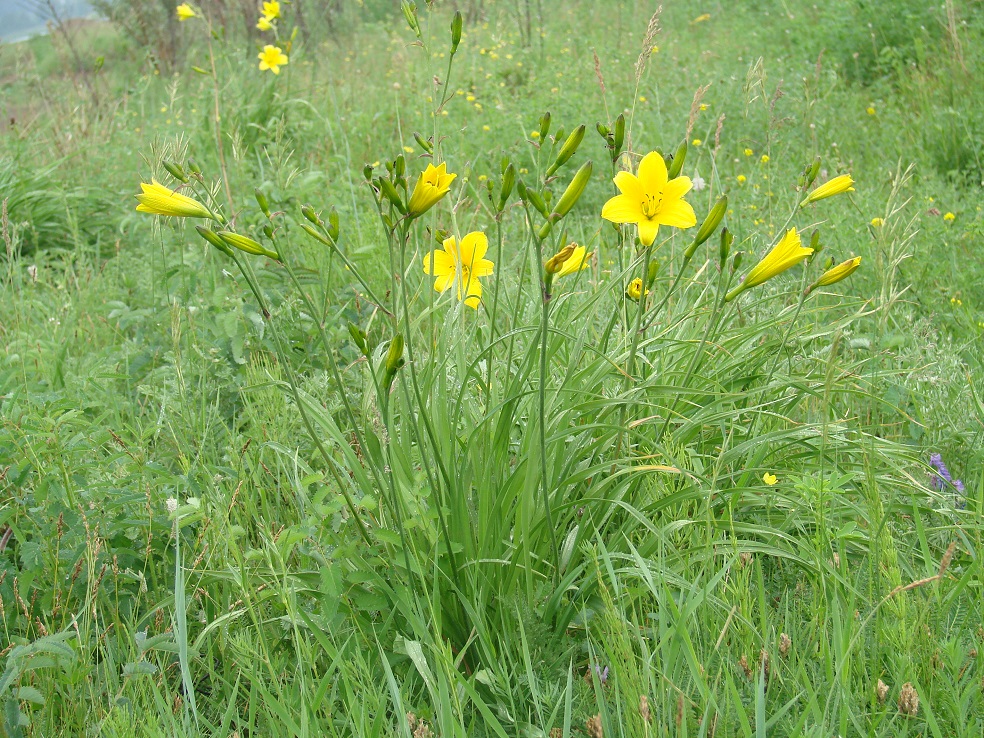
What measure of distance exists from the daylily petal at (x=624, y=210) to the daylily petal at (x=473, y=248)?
27cm

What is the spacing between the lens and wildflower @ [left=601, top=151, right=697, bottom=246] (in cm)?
132

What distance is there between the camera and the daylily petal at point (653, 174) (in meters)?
1.32

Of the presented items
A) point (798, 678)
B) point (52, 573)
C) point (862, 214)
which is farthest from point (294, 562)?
point (862, 214)

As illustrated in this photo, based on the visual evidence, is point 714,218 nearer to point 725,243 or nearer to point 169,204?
point 725,243

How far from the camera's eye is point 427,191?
3.68ft

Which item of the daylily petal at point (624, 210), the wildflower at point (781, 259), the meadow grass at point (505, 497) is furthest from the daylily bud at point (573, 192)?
the wildflower at point (781, 259)

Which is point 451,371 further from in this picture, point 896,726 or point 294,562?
point 896,726

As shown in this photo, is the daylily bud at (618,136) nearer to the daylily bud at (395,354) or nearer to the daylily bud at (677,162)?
the daylily bud at (677,162)

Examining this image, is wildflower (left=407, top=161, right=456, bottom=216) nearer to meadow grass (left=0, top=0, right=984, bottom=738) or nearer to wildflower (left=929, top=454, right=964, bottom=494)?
meadow grass (left=0, top=0, right=984, bottom=738)

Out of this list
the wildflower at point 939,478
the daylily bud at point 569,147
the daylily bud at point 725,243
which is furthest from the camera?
the wildflower at point 939,478

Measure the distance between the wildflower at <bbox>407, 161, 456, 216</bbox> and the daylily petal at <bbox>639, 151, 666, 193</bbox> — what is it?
35 cm

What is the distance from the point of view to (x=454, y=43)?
147 cm

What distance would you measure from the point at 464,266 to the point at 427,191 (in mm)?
430

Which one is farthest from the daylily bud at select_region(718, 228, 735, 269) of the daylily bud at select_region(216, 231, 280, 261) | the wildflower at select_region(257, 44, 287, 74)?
the wildflower at select_region(257, 44, 287, 74)
